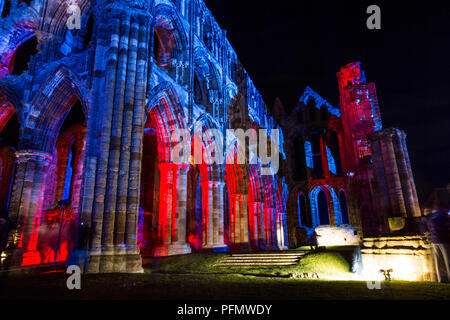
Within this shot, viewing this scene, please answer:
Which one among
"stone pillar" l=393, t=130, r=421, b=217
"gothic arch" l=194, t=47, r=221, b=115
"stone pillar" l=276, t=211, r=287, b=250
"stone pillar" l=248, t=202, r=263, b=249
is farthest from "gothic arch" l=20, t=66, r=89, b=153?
"stone pillar" l=276, t=211, r=287, b=250

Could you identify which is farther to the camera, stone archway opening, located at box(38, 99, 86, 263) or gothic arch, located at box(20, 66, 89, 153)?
stone archway opening, located at box(38, 99, 86, 263)

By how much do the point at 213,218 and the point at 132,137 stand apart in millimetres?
8846

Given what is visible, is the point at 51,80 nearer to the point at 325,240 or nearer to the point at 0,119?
the point at 0,119

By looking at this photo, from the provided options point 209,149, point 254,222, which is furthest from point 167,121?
point 254,222

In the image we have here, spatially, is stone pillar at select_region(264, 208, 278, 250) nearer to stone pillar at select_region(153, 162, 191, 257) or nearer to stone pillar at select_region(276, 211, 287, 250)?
stone pillar at select_region(276, 211, 287, 250)

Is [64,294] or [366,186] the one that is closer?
[64,294]

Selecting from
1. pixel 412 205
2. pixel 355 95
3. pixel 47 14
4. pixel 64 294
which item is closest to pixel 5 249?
pixel 64 294

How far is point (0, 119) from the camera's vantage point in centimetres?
1510

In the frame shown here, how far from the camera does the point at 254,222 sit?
24.4 m

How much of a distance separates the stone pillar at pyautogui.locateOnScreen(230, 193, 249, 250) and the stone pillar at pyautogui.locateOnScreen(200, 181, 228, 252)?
8.22 feet

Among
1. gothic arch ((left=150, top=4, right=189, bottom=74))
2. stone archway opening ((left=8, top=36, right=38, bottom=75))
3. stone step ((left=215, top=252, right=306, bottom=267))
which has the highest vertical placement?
stone archway opening ((left=8, top=36, right=38, bottom=75))

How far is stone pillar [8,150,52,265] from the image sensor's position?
39.7 feet

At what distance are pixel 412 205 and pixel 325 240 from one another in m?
6.08

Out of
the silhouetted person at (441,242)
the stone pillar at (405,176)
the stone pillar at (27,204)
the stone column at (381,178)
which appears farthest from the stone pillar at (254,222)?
the silhouetted person at (441,242)
